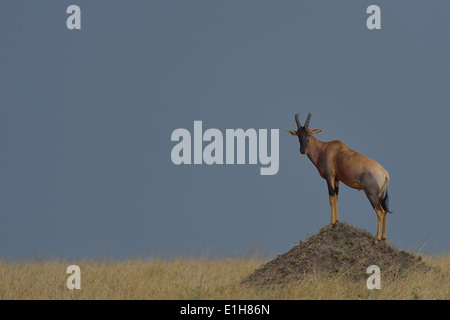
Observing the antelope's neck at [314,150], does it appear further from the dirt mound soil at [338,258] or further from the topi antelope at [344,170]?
the dirt mound soil at [338,258]

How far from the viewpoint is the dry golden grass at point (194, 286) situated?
37.1 ft

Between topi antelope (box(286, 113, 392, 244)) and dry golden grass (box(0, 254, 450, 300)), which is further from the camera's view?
topi antelope (box(286, 113, 392, 244))

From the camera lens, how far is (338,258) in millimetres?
13000

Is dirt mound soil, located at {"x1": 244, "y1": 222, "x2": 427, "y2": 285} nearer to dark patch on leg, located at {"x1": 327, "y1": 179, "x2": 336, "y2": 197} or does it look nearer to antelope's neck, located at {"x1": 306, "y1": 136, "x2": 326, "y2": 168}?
dark patch on leg, located at {"x1": 327, "y1": 179, "x2": 336, "y2": 197}

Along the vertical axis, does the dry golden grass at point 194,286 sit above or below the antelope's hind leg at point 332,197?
below

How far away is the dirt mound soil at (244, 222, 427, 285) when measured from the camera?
12.8 meters

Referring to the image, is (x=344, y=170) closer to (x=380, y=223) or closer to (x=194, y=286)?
(x=380, y=223)

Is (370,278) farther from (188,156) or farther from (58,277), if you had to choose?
(58,277)

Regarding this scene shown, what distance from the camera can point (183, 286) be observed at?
1231cm

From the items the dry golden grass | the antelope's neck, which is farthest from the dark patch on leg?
the dry golden grass

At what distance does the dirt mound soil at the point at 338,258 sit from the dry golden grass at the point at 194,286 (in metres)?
0.30

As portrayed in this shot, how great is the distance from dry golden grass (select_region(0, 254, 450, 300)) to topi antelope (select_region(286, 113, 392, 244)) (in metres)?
1.64

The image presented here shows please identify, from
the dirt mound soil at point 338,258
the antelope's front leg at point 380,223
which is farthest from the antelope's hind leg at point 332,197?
the antelope's front leg at point 380,223
